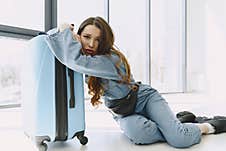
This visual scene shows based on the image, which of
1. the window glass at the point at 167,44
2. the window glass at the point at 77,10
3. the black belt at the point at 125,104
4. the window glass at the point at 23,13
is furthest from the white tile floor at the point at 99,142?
the window glass at the point at 167,44

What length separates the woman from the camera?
1.41 meters

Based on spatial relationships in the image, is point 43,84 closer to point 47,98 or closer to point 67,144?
point 47,98

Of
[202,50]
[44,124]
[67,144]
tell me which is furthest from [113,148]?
[202,50]

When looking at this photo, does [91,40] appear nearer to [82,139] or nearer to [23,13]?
[82,139]

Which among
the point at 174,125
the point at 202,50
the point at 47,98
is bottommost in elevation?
the point at 174,125

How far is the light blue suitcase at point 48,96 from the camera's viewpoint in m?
1.40

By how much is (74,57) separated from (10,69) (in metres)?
1.69

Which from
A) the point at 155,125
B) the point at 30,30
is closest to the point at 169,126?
the point at 155,125

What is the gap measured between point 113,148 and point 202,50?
12.4ft

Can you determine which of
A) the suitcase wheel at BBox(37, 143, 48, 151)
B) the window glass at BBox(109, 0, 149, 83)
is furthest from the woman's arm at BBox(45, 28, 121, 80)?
the window glass at BBox(109, 0, 149, 83)

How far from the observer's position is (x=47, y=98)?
4.61 ft

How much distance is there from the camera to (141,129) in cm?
154

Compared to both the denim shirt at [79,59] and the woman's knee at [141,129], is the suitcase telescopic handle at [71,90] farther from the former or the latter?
the woman's knee at [141,129]

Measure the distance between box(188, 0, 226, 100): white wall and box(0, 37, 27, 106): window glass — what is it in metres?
3.03
